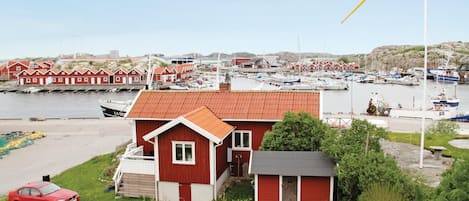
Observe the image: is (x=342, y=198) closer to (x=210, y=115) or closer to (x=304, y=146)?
(x=304, y=146)

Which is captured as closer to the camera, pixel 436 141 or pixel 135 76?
pixel 436 141

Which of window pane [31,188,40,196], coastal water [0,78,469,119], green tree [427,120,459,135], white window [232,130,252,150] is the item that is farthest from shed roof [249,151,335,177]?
coastal water [0,78,469,119]

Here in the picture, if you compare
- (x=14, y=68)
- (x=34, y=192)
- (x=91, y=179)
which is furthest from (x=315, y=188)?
(x=14, y=68)

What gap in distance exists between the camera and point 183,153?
13.1m

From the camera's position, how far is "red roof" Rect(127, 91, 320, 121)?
15.6 meters

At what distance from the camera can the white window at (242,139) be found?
15.5 metres

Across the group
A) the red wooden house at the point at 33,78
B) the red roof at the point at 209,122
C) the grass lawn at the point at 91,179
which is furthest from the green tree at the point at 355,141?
the red wooden house at the point at 33,78

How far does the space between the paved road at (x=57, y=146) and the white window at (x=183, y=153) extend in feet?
25.8

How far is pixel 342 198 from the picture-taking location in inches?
431

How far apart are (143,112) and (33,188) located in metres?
5.29

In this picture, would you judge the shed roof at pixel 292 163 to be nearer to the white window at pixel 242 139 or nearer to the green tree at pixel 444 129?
the white window at pixel 242 139

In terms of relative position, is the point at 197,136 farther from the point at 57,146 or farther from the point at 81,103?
the point at 81,103

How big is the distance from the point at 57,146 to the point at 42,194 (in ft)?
41.8

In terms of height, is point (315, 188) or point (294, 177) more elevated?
point (294, 177)
